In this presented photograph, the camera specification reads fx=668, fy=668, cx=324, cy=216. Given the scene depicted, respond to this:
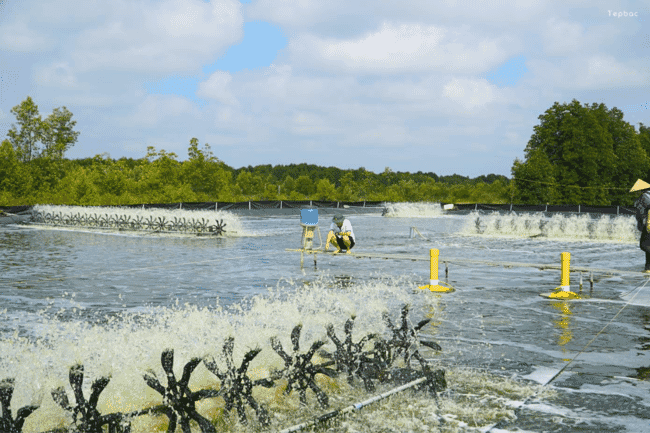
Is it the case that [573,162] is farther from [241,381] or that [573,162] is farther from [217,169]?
[241,381]

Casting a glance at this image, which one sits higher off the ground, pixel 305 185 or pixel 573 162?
pixel 573 162

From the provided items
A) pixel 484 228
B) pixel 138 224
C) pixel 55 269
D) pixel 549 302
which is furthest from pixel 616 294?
pixel 138 224

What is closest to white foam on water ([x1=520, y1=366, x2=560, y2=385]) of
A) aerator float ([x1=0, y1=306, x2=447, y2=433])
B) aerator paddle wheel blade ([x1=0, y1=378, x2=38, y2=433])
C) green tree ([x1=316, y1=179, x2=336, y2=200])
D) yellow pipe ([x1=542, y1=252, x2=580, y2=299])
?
aerator float ([x1=0, y1=306, x2=447, y2=433])

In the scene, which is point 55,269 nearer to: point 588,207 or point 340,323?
point 340,323

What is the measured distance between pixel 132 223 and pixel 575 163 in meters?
53.8

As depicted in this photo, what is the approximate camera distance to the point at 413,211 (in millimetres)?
60969

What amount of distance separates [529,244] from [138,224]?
20420 millimetres

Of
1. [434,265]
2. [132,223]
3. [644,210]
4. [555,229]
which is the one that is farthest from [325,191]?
[434,265]

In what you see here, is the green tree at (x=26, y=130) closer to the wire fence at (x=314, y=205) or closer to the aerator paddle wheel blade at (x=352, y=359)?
the wire fence at (x=314, y=205)

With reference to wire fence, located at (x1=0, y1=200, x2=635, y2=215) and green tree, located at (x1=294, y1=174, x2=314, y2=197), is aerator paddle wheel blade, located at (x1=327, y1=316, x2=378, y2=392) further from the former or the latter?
green tree, located at (x1=294, y1=174, x2=314, y2=197)

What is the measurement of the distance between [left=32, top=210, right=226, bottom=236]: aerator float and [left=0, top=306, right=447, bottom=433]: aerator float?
2624 cm

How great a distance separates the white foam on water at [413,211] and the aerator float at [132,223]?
25759mm

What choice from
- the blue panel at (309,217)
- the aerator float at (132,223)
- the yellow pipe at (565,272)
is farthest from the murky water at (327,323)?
the aerator float at (132,223)

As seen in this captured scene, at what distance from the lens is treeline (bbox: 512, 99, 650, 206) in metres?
72.2
